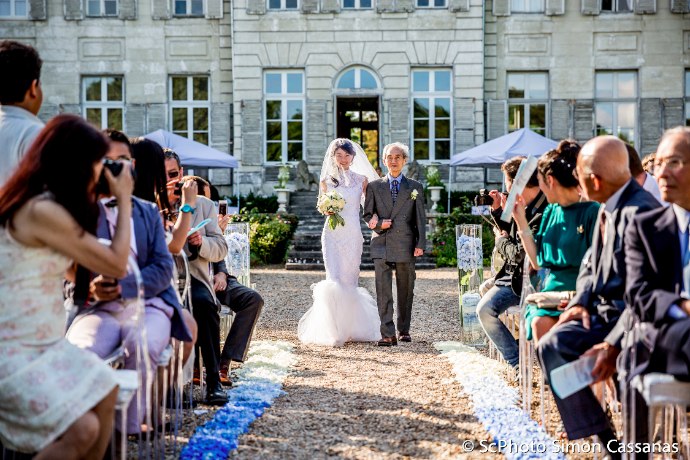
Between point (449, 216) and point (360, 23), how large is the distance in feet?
18.7

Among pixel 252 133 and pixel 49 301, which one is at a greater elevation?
pixel 252 133

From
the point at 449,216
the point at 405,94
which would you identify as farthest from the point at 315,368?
the point at 405,94

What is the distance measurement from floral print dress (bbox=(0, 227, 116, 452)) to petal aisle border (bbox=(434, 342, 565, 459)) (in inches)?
81.6

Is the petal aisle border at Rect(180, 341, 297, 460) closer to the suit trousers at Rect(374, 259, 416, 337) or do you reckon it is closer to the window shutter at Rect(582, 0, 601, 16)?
the suit trousers at Rect(374, 259, 416, 337)

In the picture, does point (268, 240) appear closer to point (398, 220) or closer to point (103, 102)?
point (103, 102)

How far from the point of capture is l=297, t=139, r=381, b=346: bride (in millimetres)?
7988

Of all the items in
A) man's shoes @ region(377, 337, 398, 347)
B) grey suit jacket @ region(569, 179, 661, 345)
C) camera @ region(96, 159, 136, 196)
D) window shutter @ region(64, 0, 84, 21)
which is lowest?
man's shoes @ region(377, 337, 398, 347)

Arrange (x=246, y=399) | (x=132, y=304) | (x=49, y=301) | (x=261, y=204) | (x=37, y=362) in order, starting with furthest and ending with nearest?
(x=261, y=204), (x=246, y=399), (x=132, y=304), (x=49, y=301), (x=37, y=362)

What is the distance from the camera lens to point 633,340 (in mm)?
3379

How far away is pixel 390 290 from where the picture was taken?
799 cm

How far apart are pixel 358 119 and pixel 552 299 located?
60.2 ft

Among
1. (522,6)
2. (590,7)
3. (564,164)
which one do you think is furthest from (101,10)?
(564,164)

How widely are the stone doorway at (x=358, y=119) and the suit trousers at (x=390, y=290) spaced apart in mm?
13530

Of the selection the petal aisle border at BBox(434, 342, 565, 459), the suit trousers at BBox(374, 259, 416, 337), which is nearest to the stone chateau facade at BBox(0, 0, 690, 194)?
the suit trousers at BBox(374, 259, 416, 337)
